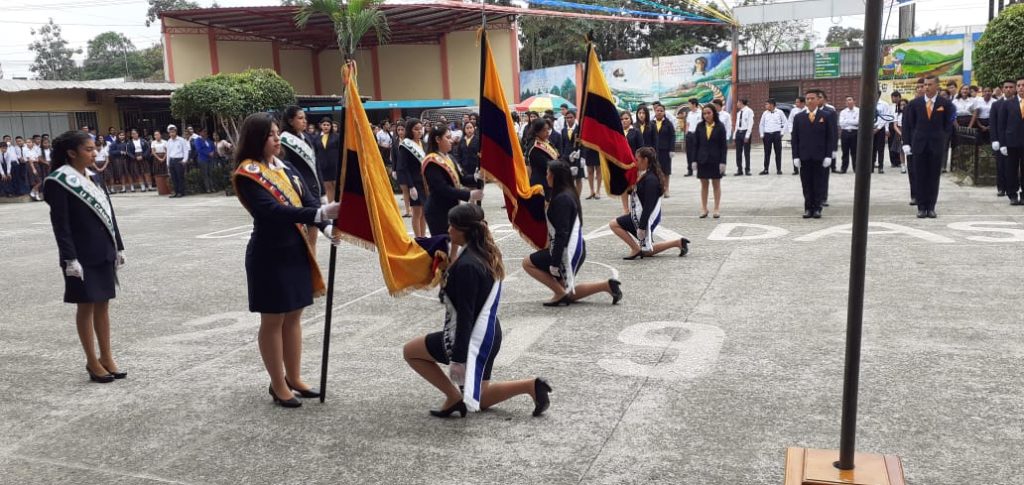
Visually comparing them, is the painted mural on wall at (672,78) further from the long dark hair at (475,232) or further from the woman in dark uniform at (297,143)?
the long dark hair at (475,232)

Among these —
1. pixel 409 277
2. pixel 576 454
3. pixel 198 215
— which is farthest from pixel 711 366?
pixel 198 215

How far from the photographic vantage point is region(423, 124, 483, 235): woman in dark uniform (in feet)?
25.6

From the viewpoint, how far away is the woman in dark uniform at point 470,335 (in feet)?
14.6

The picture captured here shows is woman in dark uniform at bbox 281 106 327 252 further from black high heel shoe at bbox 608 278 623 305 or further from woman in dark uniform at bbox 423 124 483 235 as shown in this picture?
black high heel shoe at bbox 608 278 623 305

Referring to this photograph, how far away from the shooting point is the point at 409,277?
4801mm

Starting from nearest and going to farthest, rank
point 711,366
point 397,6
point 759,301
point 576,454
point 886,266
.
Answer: point 576,454, point 711,366, point 759,301, point 886,266, point 397,6

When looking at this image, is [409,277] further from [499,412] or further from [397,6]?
[397,6]

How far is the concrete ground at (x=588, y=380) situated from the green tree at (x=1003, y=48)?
19.0 ft

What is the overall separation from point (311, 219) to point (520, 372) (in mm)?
1716

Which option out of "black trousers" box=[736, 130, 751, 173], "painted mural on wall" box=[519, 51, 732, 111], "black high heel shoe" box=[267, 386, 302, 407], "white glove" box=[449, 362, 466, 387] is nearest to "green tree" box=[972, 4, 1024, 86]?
"black trousers" box=[736, 130, 751, 173]

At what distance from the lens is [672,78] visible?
35.0 m

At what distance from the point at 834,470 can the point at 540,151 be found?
713 cm

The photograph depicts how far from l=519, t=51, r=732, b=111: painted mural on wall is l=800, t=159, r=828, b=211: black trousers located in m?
21.9

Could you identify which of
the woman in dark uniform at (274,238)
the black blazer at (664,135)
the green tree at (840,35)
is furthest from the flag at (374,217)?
the green tree at (840,35)
